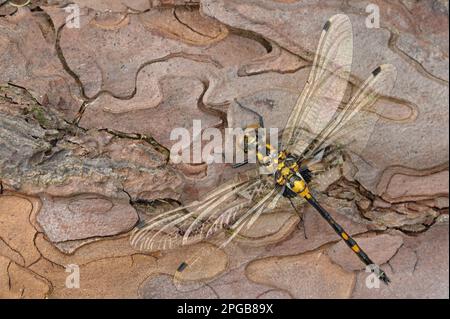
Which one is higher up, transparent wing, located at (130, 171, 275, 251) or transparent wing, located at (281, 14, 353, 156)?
transparent wing, located at (281, 14, 353, 156)

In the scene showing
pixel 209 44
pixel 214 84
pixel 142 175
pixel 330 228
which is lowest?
pixel 330 228

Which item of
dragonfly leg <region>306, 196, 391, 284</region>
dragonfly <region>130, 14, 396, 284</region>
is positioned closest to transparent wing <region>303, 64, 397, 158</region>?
dragonfly <region>130, 14, 396, 284</region>

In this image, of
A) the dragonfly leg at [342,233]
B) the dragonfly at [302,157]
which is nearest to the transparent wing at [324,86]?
the dragonfly at [302,157]

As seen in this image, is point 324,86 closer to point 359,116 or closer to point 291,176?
point 359,116

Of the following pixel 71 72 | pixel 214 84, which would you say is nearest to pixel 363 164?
pixel 214 84

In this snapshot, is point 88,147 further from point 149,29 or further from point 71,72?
point 149,29

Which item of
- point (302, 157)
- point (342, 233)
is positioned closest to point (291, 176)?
point (302, 157)

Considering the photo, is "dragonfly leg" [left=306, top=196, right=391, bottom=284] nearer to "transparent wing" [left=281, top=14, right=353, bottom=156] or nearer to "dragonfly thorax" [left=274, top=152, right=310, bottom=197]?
"dragonfly thorax" [left=274, top=152, right=310, bottom=197]
